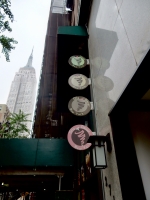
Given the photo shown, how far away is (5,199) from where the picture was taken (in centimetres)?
1538

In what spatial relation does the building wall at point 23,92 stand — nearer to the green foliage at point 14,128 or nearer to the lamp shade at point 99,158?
the green foliage at point 14,128

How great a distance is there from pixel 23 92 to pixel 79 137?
111 m

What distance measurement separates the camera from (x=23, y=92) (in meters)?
107

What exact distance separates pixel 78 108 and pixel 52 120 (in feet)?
28.7

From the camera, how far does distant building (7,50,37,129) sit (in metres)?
99.9

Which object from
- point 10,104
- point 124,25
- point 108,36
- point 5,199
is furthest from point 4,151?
point 10,104

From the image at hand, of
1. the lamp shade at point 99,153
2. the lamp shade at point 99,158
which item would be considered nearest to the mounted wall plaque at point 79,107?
the lamp shade at point 99,153

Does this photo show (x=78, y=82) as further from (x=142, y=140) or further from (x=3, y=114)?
(x=3, y=114)

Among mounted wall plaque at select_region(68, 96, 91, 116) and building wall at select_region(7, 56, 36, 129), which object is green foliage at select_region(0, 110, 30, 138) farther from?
building wall at select_region(7, 56, 36, 129)

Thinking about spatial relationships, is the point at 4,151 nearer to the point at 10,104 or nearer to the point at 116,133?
the point at 116,133

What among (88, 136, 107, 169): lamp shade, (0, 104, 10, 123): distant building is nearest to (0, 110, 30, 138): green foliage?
(88, 136, 107, 169): lamp shade

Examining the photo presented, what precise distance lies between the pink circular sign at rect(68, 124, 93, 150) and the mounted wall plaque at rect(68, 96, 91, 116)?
1.59ft

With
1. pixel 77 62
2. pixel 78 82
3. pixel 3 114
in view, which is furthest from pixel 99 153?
pixel 3 114

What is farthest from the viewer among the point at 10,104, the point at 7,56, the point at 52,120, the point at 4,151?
the point at 10,104
